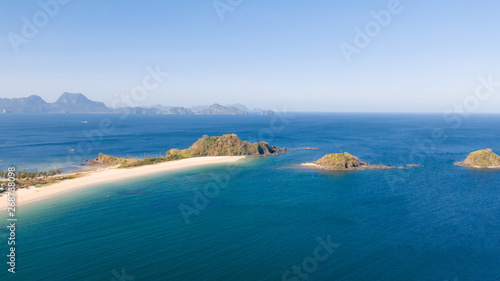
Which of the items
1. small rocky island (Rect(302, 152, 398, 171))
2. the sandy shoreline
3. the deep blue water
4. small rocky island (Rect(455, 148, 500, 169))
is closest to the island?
the sandy shoreline

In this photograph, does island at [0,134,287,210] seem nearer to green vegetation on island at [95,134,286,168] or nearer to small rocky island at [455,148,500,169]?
green vegetation on island at [95,134,286,168]

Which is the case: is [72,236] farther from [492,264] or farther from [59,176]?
[492,264]

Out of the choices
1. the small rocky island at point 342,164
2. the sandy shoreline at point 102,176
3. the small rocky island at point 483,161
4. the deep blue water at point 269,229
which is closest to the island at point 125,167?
the sandy shoreline at point 102,176

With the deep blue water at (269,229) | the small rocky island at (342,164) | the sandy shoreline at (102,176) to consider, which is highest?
the small rocky island at (342,164)

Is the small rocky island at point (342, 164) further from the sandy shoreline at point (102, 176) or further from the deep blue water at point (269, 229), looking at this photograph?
the sandy shoreline at point (102, 176)

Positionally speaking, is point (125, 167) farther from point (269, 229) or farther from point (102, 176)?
point (269, 229)

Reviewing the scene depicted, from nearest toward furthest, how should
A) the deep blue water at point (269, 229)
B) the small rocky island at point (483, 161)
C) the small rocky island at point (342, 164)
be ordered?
the deep blue water at point (269, 229) → the small rocky island at point (342, 164) → the small rocky island at point (483, 161)

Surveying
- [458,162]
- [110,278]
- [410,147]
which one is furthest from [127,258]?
[410,147]

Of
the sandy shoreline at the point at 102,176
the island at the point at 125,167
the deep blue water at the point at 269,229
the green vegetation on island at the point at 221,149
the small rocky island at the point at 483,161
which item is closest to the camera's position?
the deep blue water at the point at 269,229

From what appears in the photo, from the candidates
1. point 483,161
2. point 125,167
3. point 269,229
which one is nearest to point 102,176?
point 125,167
